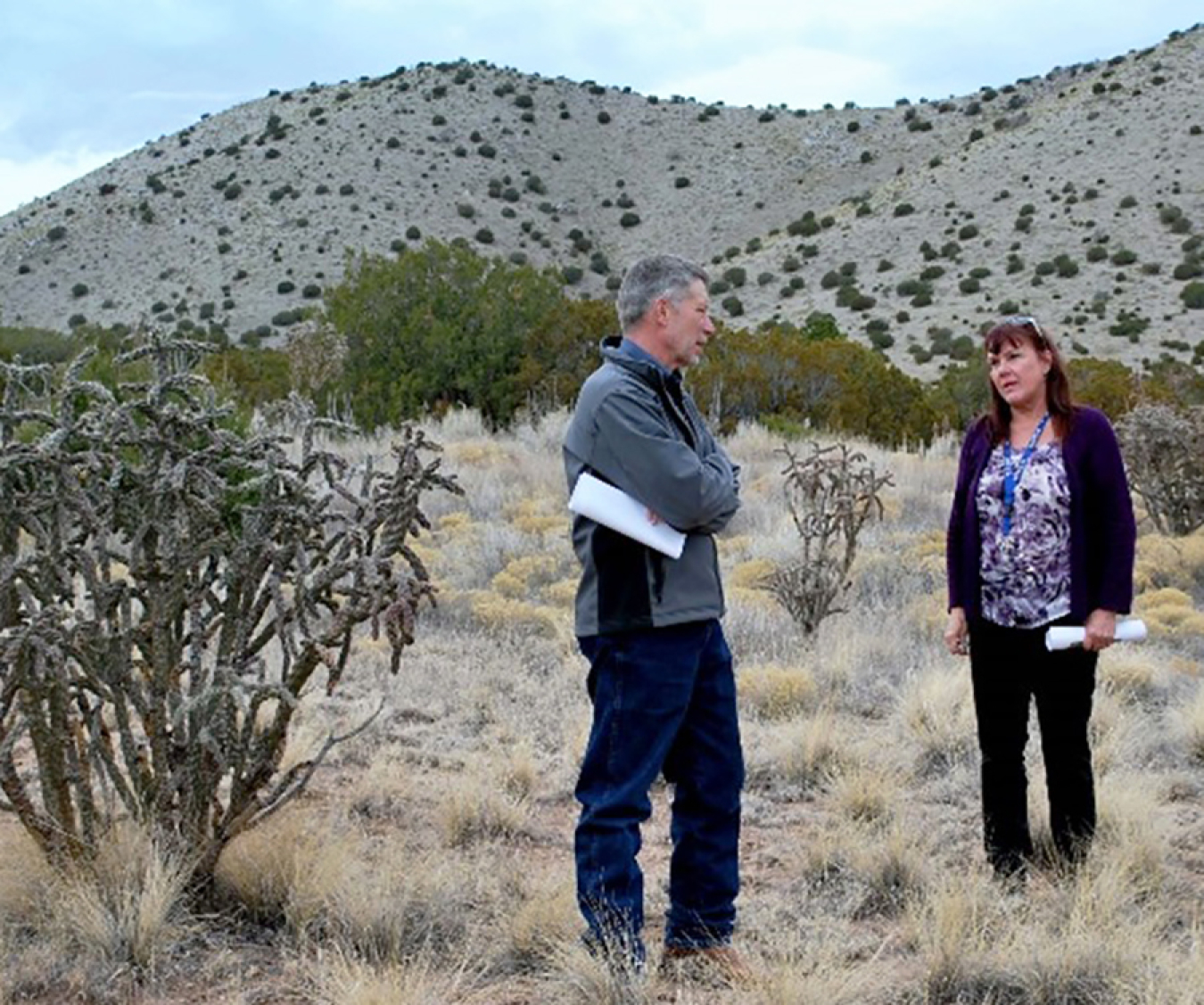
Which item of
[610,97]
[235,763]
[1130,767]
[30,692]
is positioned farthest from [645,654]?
[610,97]

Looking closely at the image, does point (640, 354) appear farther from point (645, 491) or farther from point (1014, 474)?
point (1014, 474)

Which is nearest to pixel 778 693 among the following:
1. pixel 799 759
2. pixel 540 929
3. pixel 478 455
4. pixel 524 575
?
pixel 799 759

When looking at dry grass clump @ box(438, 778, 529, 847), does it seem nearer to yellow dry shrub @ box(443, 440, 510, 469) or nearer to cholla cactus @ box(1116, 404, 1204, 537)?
cholla cactus @ box(1116, 404, 1204, 537)

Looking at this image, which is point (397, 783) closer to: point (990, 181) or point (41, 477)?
point (41, 477)

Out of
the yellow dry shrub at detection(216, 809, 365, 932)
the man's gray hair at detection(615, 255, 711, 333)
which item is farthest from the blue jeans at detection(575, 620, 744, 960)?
the yellow dry shrub at detection(216, 809, 365, 932)

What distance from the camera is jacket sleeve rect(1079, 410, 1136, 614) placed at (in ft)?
13.9

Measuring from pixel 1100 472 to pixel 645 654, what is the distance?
1701 millimetres

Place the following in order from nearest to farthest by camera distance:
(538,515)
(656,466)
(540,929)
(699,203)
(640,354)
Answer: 1. (656,466)
2. (640,354)
3. (540,929)
4. (538,515)
5. (699,203)

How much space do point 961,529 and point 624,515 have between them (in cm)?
168

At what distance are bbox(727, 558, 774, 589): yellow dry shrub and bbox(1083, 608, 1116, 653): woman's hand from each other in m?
5.67

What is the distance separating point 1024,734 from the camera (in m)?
4.56

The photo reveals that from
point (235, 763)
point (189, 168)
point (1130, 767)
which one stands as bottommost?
point (1130, 767)

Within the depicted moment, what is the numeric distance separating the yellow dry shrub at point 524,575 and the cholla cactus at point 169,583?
218 inches

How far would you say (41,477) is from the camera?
13.5 ft
